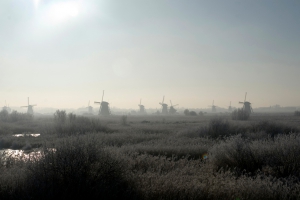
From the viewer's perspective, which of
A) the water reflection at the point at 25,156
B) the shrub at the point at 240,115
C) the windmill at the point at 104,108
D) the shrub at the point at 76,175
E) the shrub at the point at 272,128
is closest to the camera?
the shrub at the point at 76,175

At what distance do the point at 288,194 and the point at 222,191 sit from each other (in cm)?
134

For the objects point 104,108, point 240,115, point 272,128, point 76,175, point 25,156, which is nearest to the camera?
point 76,175

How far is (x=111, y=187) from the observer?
538 centimetres

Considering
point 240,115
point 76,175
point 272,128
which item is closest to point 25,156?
point 76,175

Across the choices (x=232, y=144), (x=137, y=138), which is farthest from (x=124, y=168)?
(x=137, y=138)

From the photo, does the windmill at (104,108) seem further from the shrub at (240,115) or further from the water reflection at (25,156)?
the water reflection at (25,156)

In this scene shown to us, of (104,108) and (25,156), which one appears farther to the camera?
(104,108)

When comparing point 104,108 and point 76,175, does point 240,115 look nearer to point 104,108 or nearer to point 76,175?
point 76,175

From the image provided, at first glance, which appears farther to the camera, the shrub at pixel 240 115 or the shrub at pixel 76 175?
the shrub at pixel 240 115

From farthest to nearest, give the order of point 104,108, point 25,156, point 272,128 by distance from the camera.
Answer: point 104,108 < point 272,128 < point 25,156

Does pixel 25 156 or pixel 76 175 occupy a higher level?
pixel 76 175

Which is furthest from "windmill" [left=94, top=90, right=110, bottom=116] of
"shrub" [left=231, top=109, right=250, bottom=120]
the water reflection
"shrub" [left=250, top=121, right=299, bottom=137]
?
the water reflection

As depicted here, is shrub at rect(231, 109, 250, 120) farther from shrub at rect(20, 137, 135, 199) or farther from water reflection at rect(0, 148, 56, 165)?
shrub at rect(20, 137, 135, 199)

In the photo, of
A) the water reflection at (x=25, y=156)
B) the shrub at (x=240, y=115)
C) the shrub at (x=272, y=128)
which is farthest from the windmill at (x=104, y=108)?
the water reflection at (x=25, y=156)
